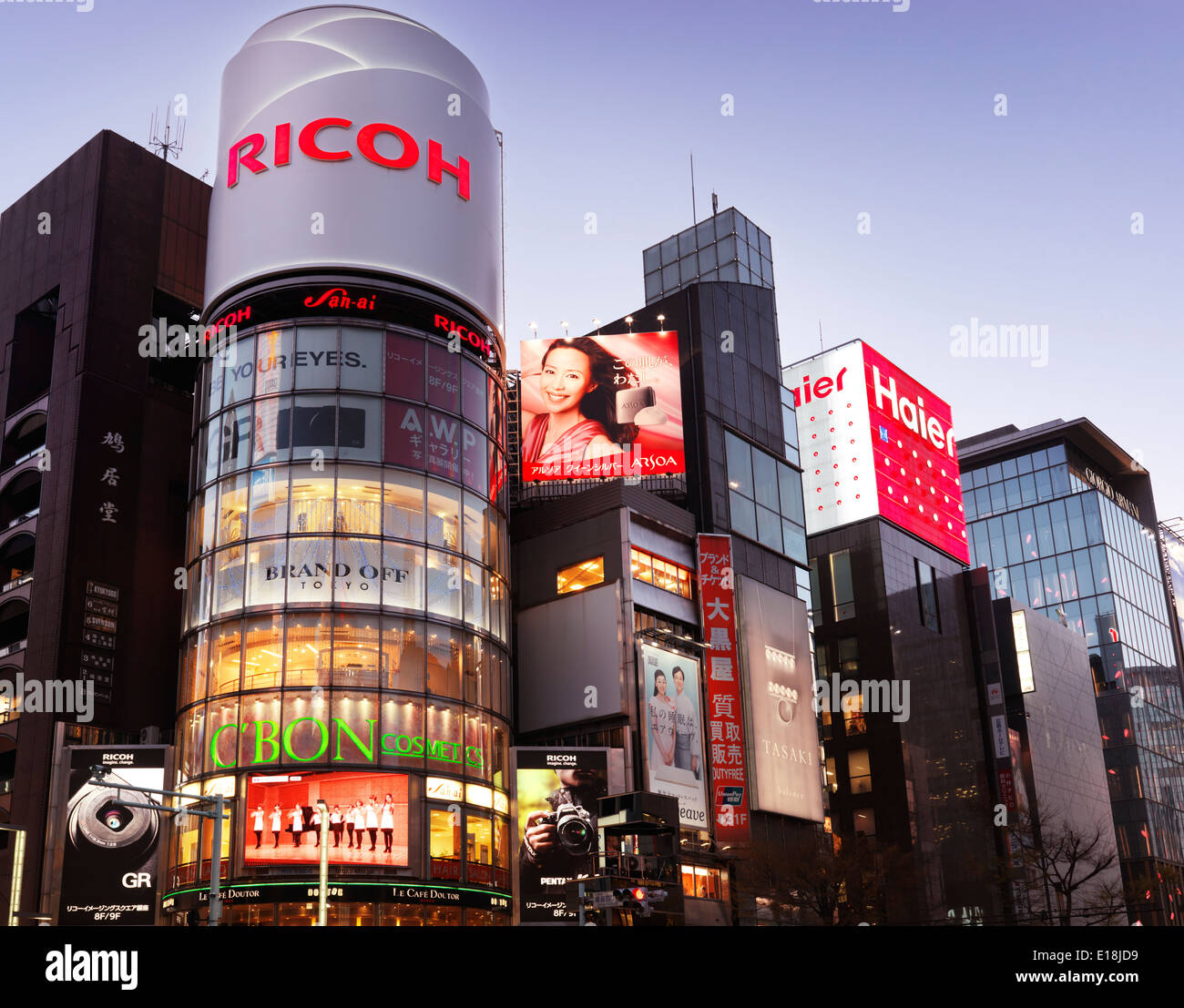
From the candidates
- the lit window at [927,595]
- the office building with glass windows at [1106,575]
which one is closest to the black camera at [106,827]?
the lit window at [927,595]

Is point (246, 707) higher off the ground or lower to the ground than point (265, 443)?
lower

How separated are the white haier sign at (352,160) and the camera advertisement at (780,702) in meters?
23.3

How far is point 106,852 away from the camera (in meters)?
55.1

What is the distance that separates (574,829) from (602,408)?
28451 mm

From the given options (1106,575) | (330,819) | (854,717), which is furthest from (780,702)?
(1106,575)

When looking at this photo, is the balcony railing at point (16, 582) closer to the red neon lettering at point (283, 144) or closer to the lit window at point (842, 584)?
the red neon lettering at point (283, 144)

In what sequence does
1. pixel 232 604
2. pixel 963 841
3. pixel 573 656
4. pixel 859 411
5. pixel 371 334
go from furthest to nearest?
pixel 859 411 < pixel 963 841 < pixel 573 656 < pixel 371 334 < pixel 232 604

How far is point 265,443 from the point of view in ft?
199

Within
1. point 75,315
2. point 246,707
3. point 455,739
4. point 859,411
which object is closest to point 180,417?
point 75,315

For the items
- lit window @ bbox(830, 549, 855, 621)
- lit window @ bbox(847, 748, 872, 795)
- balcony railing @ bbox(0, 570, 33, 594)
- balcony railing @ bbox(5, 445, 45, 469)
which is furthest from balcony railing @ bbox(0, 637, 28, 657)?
lit window @ bbox(830, 549, 855, 621)

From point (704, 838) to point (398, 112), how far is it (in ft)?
137

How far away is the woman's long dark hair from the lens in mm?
77250
